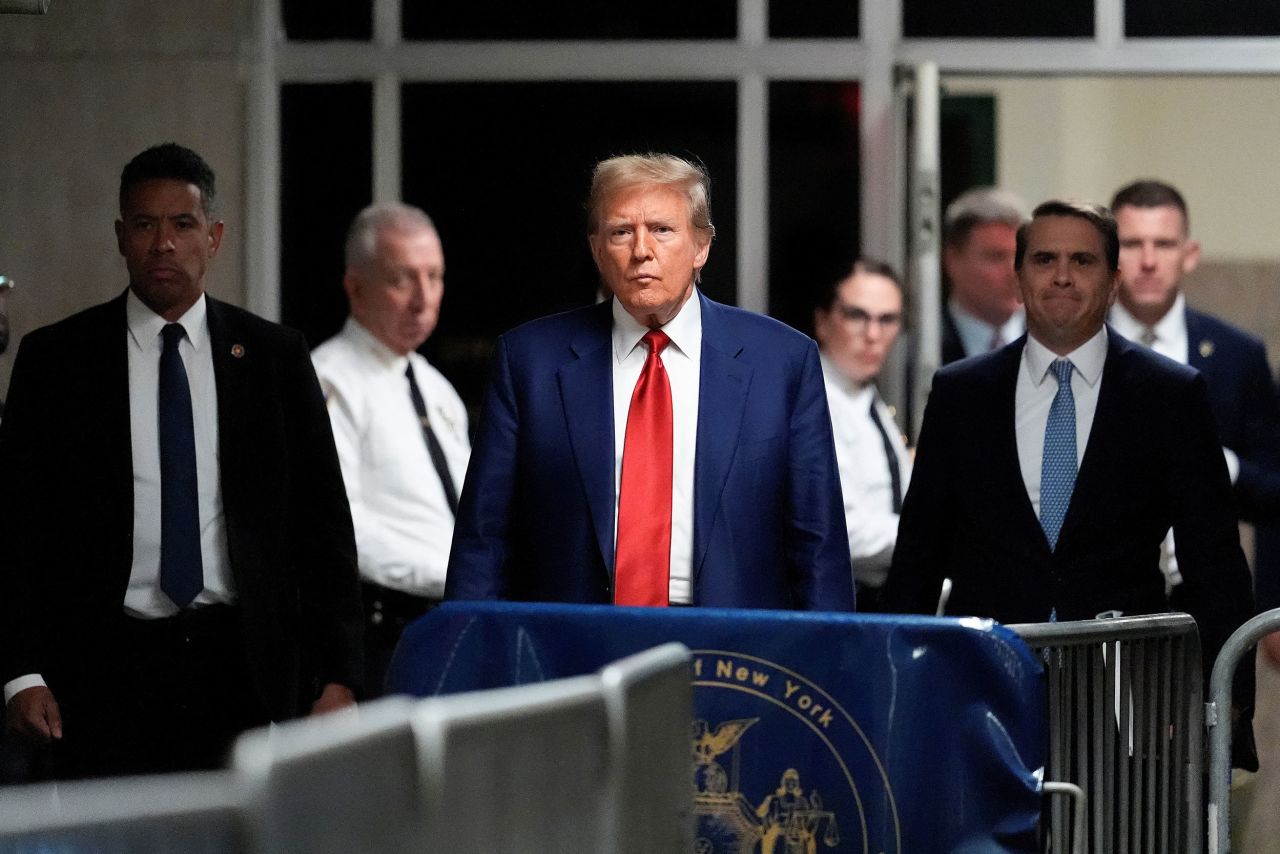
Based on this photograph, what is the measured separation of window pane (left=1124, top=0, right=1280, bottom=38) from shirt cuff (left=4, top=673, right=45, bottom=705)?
14.9 ft

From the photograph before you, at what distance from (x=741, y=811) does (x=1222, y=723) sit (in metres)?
1.09

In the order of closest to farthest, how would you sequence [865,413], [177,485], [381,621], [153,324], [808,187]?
[177,485], [153,324], [381,621], [865,413], [808,187]

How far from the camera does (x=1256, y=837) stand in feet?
23.2

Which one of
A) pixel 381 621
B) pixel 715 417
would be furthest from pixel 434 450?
pixel 715 417

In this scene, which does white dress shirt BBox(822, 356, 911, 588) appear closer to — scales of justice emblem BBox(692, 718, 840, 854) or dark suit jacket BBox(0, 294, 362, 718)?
dark suit jacket BBox(0, 294, 362, 718)

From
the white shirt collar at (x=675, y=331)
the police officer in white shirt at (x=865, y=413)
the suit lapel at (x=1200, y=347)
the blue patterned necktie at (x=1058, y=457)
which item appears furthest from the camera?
the police officer in white shirt at (x=865, y=413)

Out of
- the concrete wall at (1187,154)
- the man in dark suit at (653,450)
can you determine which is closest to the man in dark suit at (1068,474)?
the man in dark suit at (653,450)

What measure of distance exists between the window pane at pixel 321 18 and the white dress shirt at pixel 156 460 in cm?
301

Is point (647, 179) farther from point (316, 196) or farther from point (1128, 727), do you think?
point (316, 196)

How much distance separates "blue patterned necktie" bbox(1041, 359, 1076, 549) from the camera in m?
4.43

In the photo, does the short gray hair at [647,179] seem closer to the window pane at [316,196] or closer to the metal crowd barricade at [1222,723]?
the metal crowd barricade at [1222,723]

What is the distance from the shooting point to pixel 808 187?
751 centimetres

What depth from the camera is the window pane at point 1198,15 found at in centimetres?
740

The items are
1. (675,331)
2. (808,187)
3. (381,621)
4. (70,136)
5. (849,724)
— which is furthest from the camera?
(808,187)
